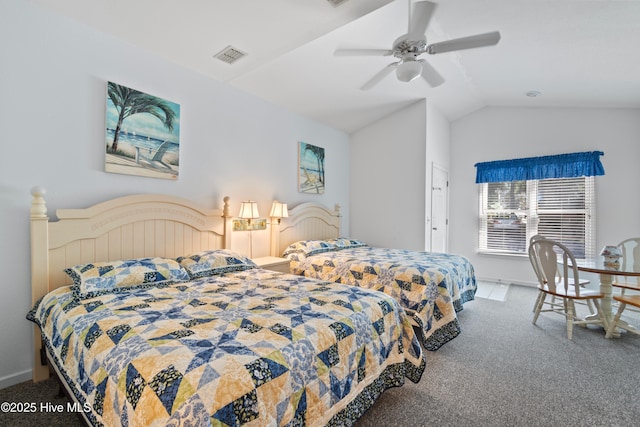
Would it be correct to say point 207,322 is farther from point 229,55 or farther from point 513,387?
point 229,55

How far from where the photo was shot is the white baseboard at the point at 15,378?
209 cm

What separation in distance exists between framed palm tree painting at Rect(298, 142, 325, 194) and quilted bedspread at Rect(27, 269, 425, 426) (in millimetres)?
2447

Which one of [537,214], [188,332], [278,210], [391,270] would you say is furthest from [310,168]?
[537,214]

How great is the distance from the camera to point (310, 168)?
14.9 feet

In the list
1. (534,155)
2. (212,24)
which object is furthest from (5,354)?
(534,155)

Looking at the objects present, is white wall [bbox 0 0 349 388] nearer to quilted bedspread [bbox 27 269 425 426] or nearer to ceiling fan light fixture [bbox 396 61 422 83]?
quilted bedspread [bbox 27 269 425 426]

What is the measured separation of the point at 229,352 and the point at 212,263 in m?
1.59

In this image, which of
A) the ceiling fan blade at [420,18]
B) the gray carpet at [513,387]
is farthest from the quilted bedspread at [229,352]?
the ceiling fan blade at [420,18]

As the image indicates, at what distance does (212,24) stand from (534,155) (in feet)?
16.3

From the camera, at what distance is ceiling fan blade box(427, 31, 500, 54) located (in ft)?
6.97

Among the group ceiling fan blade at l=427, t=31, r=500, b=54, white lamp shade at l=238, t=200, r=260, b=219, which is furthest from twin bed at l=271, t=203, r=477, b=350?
ceiling fan blade at l=427, t=31, r=500, b=54

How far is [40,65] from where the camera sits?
2.22 meters

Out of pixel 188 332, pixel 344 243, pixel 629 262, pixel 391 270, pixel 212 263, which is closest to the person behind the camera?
pixel 188 332

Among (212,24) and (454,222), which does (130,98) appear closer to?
(212,24)
